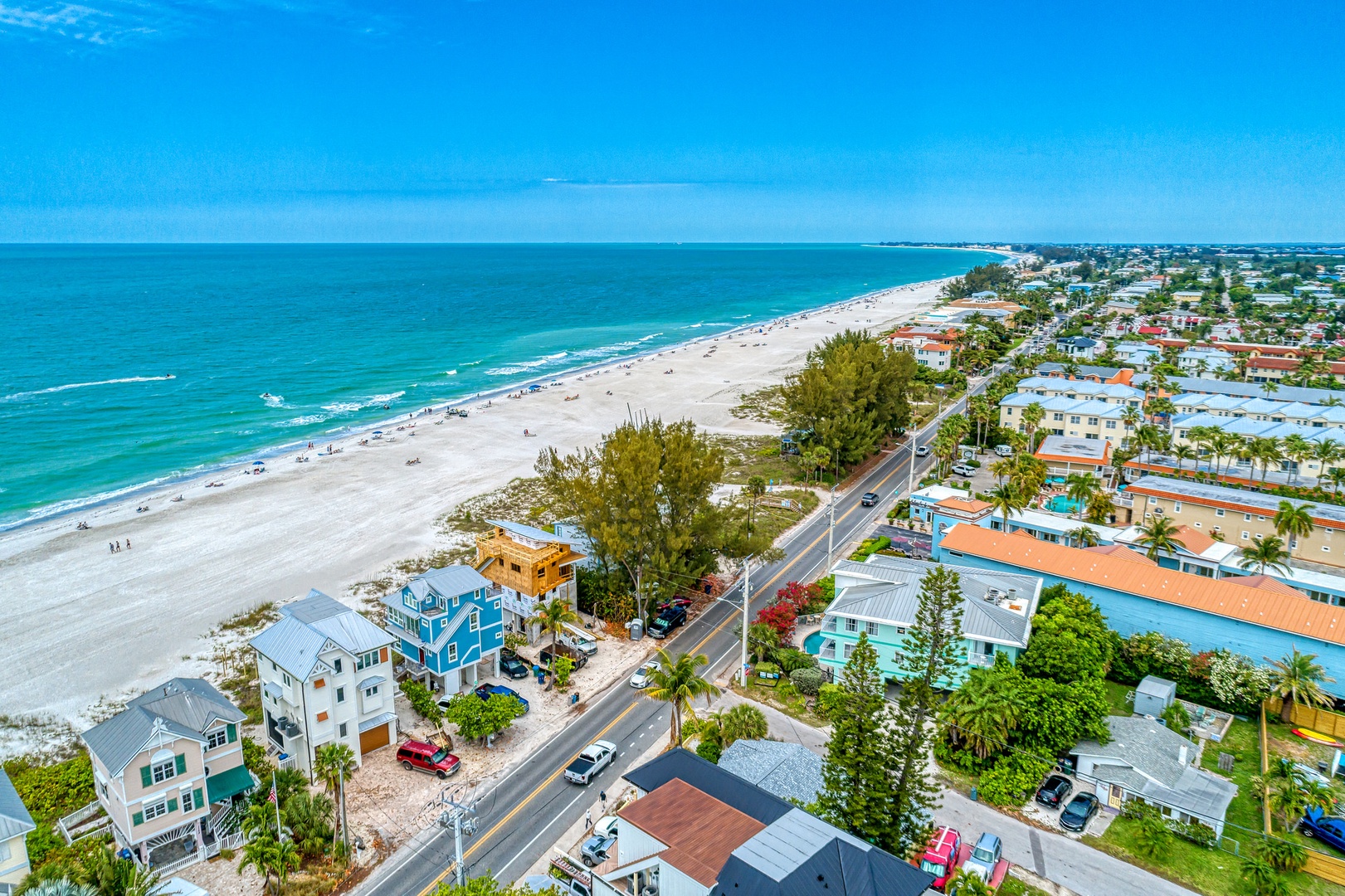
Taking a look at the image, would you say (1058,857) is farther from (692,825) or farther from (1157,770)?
(692,825)

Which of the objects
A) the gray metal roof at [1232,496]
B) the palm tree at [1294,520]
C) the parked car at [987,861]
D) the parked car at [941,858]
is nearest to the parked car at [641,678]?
the parked car at [941,858]

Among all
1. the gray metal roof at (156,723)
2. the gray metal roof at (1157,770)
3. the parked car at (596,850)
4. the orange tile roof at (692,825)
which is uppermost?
the gray metal roof at (156,723)

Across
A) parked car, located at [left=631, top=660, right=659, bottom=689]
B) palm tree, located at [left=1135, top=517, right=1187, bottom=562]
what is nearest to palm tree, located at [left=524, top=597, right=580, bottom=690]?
parked car, located at [left=631, top=660, right=659, bottom=689]

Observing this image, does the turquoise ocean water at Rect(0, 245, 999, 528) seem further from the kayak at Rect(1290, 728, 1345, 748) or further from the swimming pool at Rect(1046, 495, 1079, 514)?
the kayak at Rect(1290, 728, 1345, 748)

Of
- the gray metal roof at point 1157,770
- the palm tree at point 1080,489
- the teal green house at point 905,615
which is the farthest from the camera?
the palm tree at point 1080,489

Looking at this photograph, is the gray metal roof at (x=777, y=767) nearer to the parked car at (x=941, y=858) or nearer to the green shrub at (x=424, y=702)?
the parked car at (x=941, y=858)

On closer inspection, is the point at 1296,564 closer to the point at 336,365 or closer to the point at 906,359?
the point at 906,359

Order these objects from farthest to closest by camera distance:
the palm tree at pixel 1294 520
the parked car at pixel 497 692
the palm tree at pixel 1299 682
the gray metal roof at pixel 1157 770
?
1. the palm tree at pixel 1294 520
2. the parked car at pixel 497 692
3. the palm tree at pixel 1299 682
4. the gray metal roof at pixel 1157 770

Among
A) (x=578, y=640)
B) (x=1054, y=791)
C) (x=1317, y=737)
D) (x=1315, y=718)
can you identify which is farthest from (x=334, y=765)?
(x=1315, y=718)
